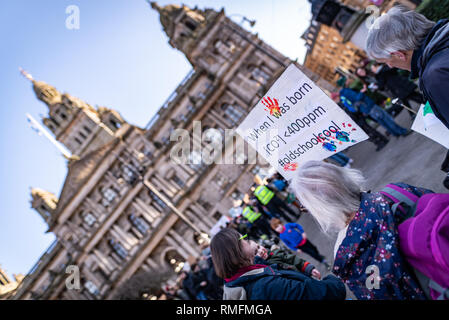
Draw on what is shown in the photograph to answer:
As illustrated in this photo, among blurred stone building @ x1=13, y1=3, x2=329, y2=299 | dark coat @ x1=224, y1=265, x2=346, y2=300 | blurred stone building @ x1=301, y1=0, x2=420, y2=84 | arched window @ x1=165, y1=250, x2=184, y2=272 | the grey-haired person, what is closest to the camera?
the grey-haired person

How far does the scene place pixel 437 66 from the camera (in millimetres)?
2105

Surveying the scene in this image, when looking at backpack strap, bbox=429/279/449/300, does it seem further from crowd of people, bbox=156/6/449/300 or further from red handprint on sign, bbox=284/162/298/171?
red handprint on sign, bbox=284/162/298/171

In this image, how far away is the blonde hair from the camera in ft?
7.69

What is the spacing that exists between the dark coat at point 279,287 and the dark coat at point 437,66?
1790mm

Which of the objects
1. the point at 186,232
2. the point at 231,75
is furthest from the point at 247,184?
the point at 231,75

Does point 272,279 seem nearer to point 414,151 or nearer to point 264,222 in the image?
point 414,151

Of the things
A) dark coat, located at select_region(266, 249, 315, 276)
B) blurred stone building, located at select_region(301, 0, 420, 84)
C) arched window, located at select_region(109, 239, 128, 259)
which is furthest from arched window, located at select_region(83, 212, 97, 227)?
blurred stone building, located at select_region(301, 0, 420, 84)

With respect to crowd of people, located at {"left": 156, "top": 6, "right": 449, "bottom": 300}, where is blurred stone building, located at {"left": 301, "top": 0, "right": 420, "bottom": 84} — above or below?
above

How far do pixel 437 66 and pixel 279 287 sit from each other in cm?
221

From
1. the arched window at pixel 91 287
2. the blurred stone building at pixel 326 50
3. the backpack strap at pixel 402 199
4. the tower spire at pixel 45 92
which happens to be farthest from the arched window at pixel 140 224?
the blurred stone building at pixel 326 50

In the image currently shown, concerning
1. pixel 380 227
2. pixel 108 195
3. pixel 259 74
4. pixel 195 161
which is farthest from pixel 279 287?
pixel 108 195

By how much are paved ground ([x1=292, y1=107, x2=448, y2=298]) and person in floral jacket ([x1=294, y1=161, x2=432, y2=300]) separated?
3.71 metres

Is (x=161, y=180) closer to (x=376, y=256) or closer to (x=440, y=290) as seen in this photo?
(x=376, y=256)

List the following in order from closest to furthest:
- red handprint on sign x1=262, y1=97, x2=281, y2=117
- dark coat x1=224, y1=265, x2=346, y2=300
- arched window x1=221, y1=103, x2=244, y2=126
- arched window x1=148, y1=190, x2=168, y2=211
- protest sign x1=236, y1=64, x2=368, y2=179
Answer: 1. dark coat x1=224, y1=265, x2=346, y2=300
2. protest sign x1=236, y1=64, x2=368, y2=179
3. red handprint on sign x1=262, y1=97, x2=281, y2=117
4. arched window x1=221, y1=103, x2=244, y2=126
5. arched window x1=148, y1=190, x2=168, y2=211
